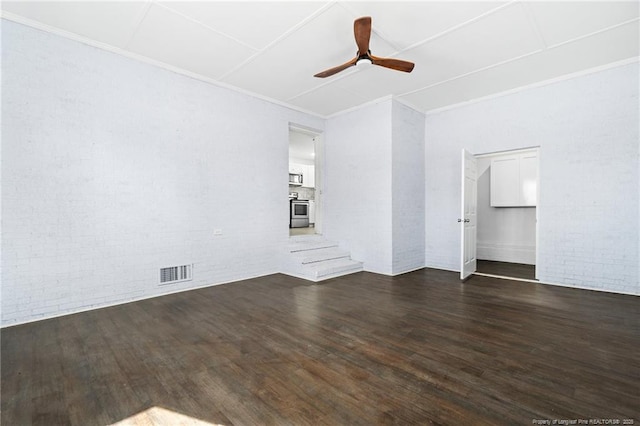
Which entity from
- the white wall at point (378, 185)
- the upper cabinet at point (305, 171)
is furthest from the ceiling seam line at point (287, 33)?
the upper cabinet at point (305, 171)

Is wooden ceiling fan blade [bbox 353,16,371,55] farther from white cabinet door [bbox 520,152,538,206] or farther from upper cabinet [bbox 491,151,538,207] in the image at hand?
white cabinet door [bbox 520,152,538,206]

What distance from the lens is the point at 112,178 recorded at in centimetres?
362

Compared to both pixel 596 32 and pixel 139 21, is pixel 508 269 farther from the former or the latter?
pixel 139 21

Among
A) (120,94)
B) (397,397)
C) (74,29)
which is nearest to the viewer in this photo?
(397,397)

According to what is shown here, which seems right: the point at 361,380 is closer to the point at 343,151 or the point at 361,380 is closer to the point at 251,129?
the point at 251,129

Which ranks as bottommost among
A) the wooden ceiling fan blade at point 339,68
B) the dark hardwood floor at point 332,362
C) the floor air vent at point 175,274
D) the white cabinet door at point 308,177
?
the dark hardwood floor at point 332,362

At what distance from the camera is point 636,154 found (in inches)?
154

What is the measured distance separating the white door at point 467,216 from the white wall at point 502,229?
1640 millimetres

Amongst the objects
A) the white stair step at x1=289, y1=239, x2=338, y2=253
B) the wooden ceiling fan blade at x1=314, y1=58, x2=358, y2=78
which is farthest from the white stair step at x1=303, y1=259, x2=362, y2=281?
the wooden ceiling fan blade at x1=314, y1=58, x2=358, y2=78

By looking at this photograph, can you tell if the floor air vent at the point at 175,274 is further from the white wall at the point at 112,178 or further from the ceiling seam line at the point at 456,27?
the ceiling seam line at the point at 456,27

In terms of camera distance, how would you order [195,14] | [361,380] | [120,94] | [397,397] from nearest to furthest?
[397,397]
[361,380]
[195,14]
[120,94]

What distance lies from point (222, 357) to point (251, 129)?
148 inches

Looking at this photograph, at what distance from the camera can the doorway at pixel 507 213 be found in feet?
20.1

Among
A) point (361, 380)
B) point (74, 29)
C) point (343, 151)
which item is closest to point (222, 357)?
point (361, 380)
